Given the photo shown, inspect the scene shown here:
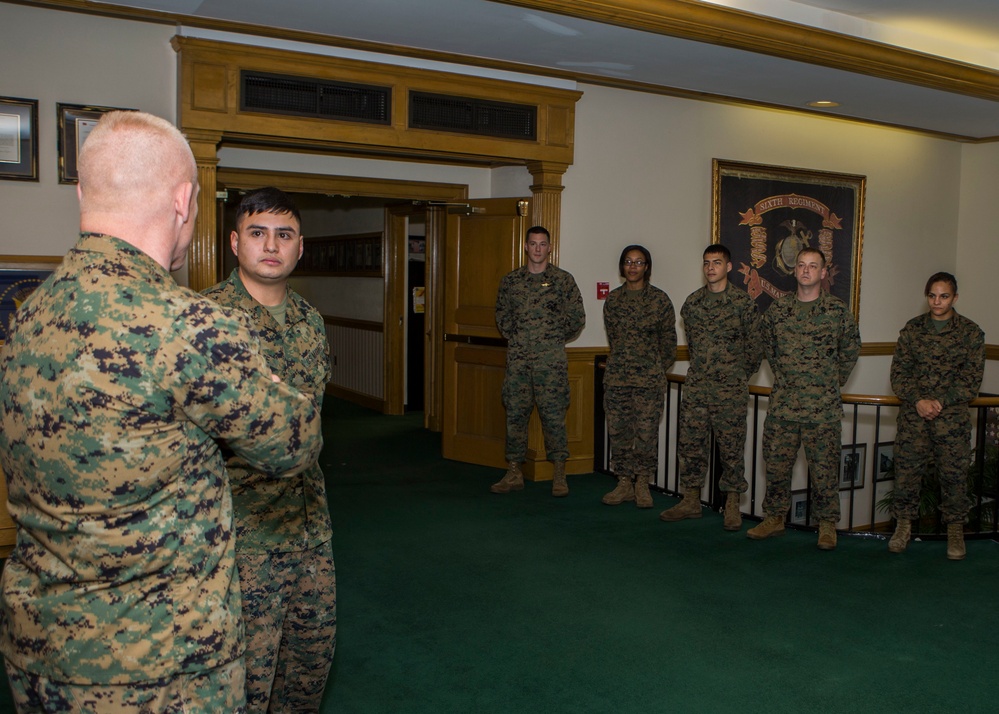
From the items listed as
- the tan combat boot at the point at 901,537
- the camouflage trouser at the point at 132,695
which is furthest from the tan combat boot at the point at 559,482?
the camouflage trouser at the point at 132,695

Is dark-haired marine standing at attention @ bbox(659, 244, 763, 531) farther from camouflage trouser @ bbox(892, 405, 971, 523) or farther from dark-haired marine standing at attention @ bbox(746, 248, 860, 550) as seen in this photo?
camouflage trouser @ bbox(892, 405, 971, 523)

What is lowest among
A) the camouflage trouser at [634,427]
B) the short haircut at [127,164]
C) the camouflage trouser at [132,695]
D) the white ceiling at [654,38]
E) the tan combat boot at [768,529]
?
the tan combat boot at [768,529]

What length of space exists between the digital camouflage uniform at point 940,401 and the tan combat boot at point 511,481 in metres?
2.41

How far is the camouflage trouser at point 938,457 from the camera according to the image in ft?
15.1

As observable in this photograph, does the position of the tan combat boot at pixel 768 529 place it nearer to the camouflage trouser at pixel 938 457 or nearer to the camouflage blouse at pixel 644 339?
the camouflage trouser at pixel 938 457

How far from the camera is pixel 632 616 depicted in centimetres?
381

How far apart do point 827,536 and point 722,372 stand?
109 cm

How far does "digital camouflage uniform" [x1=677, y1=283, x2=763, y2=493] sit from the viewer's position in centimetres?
507

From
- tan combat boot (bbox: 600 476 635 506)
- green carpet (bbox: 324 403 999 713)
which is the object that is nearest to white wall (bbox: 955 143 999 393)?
green carpet (bbox: 324 403 999 713)

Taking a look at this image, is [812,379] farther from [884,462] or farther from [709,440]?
[884,462]

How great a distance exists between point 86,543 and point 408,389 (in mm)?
8113

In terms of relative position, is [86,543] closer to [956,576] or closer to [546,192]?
[956,576]

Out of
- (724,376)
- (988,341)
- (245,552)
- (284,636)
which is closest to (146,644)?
(245,552)

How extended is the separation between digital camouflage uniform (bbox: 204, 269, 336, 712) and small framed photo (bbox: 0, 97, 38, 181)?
3089 millimetres
